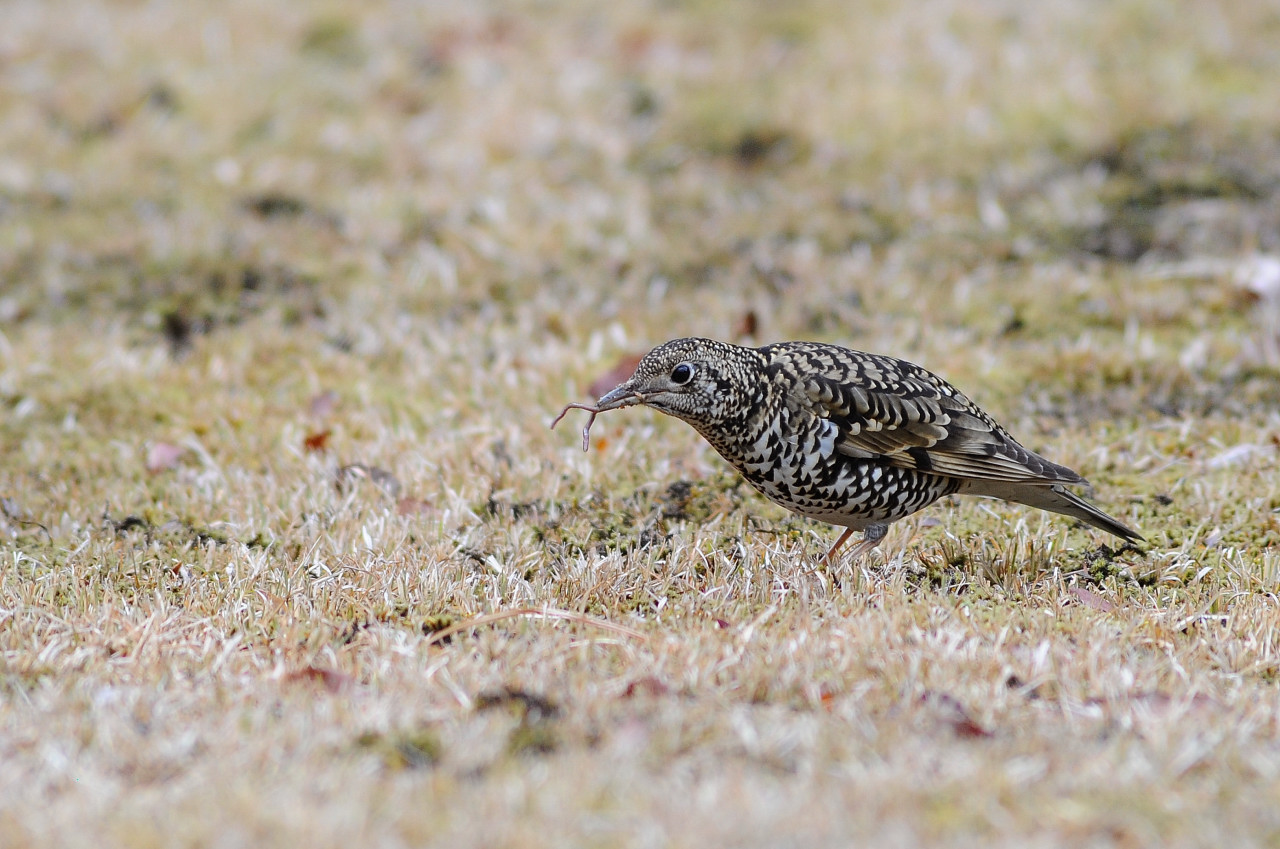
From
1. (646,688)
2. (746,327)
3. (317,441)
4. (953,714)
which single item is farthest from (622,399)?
(746,327)

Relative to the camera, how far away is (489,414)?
19.2ft

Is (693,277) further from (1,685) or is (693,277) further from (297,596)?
(1,685)

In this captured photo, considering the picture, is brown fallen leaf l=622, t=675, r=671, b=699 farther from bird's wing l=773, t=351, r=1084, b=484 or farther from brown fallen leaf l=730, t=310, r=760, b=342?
brown fallen leaf l=730, t=310, r=760, b=342

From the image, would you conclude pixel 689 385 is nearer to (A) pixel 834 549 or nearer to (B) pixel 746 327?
(A) pixel 834 549

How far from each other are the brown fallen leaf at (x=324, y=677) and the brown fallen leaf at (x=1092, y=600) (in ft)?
7.50

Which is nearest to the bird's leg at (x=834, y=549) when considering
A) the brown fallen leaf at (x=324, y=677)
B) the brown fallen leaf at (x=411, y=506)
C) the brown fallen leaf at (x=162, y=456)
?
the brown fallen leaf at (x=411, y=506)

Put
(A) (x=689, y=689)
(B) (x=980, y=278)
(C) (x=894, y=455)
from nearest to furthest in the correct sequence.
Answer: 1. (A) (x=689, y=689)
2. (C) (x=894, y=455)
3. (B) (x=980, y=278)

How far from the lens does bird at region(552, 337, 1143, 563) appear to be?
4.28 meters

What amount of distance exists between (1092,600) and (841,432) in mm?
961

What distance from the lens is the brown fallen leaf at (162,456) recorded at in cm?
550

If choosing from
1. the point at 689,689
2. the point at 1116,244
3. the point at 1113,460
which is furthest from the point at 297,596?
the point at 1116,244

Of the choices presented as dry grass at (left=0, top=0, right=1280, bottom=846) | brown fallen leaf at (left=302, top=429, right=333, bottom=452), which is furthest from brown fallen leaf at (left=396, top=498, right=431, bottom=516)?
brown fallen leaf at (left=302, top=429, right=333, bottom=452)

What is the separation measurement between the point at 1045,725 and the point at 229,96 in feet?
24.7

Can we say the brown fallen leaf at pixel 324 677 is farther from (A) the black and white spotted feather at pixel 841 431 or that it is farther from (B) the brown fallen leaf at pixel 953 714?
(B) the brown fallen leaf at pixel 953 714
